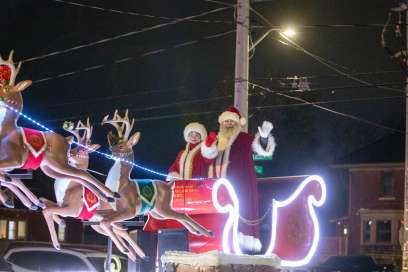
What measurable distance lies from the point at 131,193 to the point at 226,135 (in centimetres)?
201

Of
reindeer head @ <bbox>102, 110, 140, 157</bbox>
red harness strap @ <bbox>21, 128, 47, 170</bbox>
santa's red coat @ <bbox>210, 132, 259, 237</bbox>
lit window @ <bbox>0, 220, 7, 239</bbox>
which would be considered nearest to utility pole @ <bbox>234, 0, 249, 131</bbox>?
santa's red coat @ <bbox>210, 132, 259, 237</bbox>

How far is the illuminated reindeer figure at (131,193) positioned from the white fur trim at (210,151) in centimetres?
81

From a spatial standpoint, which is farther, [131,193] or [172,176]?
[172,176]

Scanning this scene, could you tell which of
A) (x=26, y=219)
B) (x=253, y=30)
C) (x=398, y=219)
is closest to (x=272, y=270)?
(x=253, y=30)

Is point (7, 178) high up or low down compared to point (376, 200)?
down

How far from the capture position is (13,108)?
8141 mm

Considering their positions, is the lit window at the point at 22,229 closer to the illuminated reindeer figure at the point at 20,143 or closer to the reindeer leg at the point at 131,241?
the reindeer leg at the point at 131,241

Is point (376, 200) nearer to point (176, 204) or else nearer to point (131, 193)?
point (176, 204)

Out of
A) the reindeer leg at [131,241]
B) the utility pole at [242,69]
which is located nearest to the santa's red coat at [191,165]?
the reindeer leg at [131,241]

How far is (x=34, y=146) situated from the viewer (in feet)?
27.1

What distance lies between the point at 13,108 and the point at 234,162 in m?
3.95

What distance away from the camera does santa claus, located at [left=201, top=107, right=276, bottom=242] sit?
11039mm

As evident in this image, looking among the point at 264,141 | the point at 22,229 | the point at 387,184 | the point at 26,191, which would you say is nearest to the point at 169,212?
the point at 26,191

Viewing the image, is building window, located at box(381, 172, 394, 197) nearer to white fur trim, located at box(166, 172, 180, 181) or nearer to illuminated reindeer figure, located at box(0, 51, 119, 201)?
white fur trim, located at box(166, 172, 180, 181)
